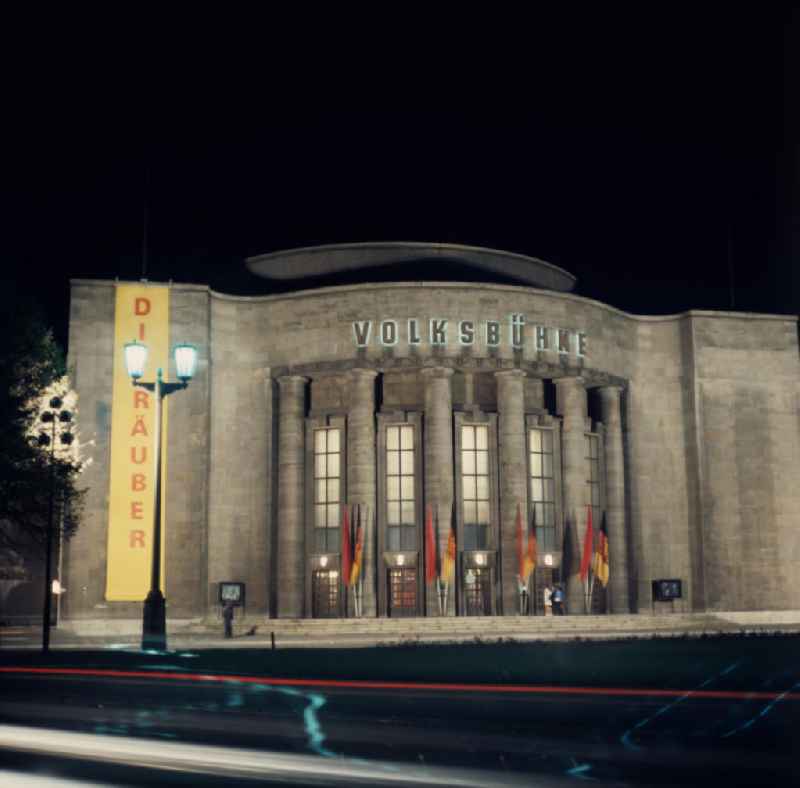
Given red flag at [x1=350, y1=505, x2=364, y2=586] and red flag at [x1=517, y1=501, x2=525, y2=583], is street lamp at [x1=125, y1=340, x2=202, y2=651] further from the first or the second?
red flag at [x1=517, y1=501, x2=525, y2=583]

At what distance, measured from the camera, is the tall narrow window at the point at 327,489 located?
58219 millimetres

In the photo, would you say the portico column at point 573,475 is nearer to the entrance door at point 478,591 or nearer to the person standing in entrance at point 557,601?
the person standing in entrance at point 557,601

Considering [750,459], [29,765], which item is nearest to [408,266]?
[750,459]

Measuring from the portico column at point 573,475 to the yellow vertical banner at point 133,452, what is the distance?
67.0 ft

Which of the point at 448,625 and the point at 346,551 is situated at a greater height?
the point at 346,551

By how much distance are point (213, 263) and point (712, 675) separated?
173 feet

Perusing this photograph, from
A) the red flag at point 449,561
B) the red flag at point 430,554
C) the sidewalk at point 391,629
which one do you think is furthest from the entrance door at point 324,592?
the red flag at point 449,561

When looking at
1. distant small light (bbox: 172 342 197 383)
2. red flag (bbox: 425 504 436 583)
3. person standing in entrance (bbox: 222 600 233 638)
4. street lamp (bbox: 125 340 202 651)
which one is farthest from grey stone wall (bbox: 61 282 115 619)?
distant small light (bbox: 172 342 197 383)

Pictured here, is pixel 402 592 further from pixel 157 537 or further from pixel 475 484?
pixel 157 537

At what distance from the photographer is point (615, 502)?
61.8 meters

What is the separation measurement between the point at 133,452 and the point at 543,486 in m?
21.2

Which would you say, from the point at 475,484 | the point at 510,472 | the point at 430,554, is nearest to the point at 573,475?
the point at 510,472

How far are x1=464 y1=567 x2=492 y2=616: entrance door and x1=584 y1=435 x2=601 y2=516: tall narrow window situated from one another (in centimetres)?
756

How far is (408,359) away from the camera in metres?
56.8
